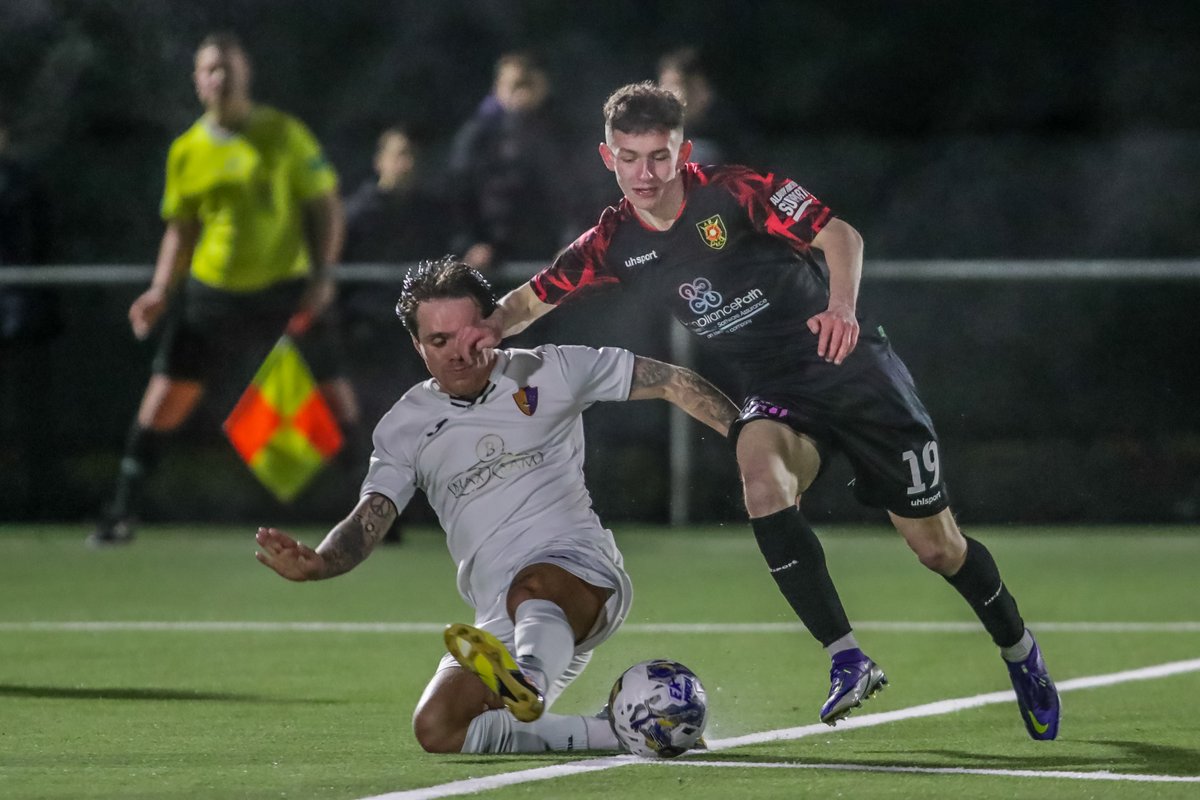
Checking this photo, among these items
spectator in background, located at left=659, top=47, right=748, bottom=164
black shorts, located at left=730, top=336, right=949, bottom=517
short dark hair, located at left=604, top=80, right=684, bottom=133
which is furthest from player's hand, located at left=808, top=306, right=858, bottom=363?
spectator in background, located at left=659, top=47, right=748, bottom=164

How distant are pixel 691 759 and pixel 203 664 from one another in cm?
260

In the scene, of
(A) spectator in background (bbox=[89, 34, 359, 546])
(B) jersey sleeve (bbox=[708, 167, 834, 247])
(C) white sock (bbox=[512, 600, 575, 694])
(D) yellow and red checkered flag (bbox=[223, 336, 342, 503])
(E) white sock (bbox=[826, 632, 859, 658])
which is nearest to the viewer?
(C) white sock (bbox=[512, 600, 575, 694])

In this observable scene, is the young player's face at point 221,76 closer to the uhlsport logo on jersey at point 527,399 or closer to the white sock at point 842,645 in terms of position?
the uhlsport logo on jersey at point 527,399

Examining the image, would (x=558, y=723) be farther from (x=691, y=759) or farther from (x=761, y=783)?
(x=761, y=783)

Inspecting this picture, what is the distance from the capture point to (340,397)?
12.6 metres

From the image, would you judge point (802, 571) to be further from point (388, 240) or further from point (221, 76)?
point (388, 240)

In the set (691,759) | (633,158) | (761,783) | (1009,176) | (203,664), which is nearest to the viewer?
(761,783)

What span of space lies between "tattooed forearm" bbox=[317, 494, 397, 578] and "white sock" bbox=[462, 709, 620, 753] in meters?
0.49

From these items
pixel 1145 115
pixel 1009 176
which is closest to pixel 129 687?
pixel 1009 176

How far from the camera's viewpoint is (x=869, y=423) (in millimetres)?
6387

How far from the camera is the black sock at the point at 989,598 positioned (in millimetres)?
6418

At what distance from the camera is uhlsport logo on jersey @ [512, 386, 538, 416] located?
6.14 m

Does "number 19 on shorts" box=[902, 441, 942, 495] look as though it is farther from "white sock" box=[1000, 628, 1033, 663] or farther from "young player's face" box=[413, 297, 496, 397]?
"young player's face" box=[413, 297, 496, 397]

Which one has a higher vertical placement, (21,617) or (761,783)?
→ (761,783)
